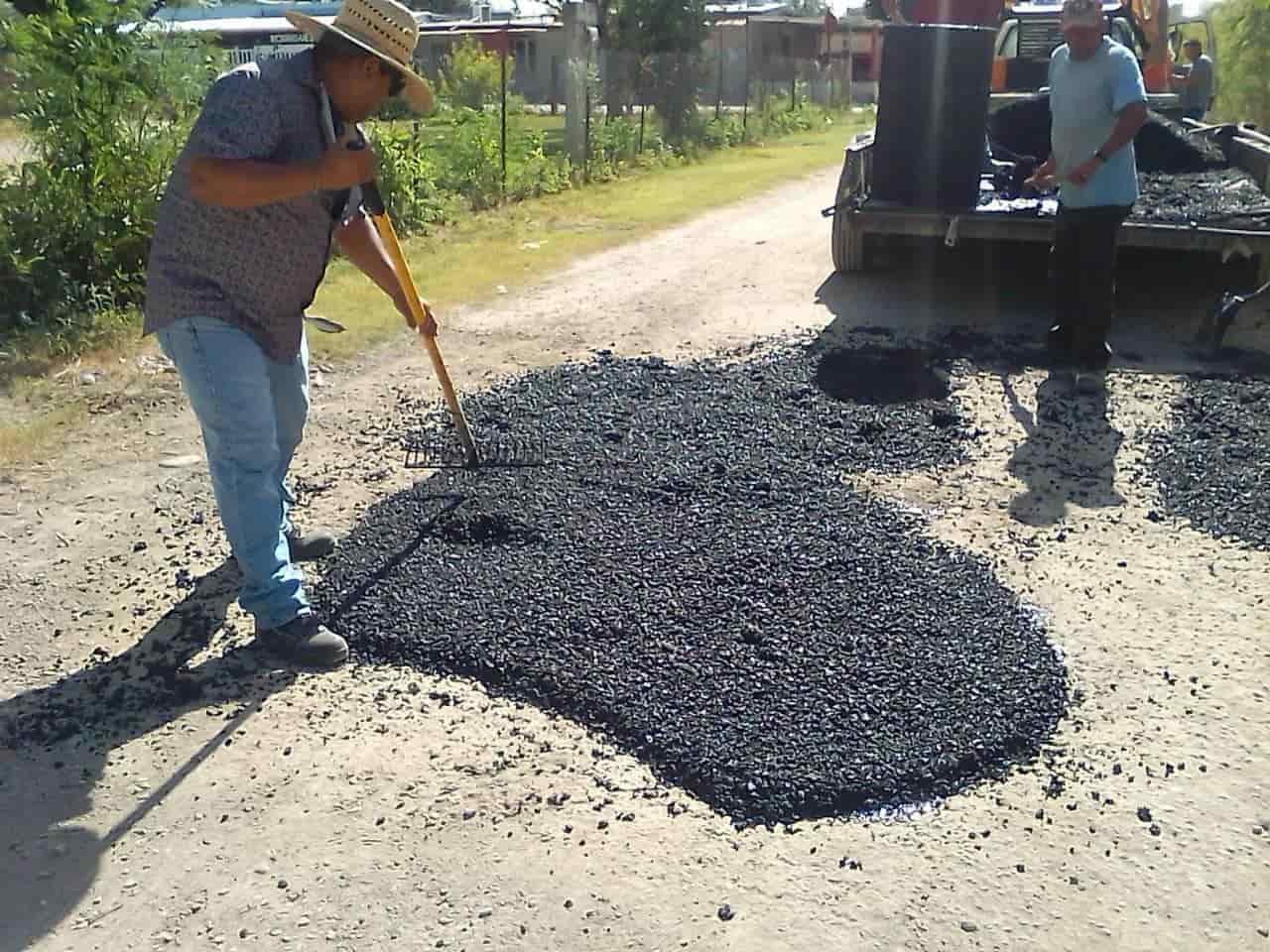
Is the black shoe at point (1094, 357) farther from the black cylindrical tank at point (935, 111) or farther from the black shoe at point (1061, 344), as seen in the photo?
the black cylindrical tank at point (935, 111)

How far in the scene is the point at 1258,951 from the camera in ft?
8.11

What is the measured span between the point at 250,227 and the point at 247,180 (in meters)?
0.29

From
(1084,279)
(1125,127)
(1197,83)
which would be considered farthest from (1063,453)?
(1197,83)

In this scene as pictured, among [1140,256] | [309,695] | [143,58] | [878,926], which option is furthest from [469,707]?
[1140,256]

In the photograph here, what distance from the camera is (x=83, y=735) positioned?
3.28 meters

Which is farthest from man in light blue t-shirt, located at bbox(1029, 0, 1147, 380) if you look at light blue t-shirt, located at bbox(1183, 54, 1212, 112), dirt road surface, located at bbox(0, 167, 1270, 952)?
light blue t-shirt, located at bbox(1183, 54, 1212, 112)

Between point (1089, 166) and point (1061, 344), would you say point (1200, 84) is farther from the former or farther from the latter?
point (1089, 166)

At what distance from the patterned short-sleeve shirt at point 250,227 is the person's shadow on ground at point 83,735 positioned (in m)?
0.97

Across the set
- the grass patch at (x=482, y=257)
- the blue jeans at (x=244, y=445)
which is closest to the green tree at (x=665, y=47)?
the grass patch at (x=482, y=257)

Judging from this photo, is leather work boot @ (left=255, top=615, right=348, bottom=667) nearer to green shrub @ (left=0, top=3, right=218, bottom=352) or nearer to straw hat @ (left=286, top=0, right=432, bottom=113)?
straw hat @ (left=286, top=0, right=432, bottom=113)

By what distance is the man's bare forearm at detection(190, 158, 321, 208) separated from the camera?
3.01 m

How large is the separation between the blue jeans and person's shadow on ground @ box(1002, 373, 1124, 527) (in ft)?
9.04

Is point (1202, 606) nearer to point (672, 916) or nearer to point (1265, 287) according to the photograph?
point (672, 916)

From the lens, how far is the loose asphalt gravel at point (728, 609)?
309cm
